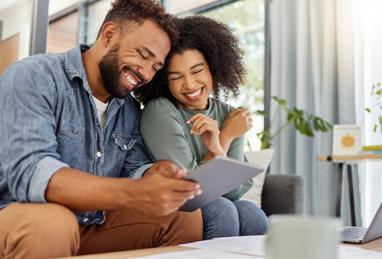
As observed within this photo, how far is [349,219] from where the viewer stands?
272cm

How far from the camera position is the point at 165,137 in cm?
144

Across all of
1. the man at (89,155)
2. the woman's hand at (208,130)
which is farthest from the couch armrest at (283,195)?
the man at (89,155)

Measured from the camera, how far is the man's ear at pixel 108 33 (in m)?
1.36

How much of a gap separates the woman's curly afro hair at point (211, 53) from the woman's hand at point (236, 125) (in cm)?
18

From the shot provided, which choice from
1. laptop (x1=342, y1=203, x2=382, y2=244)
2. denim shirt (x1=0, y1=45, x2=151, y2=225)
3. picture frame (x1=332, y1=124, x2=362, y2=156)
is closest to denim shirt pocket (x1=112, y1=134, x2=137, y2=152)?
denim shirt (x1=0, y1=45, x2=151, y2=225)

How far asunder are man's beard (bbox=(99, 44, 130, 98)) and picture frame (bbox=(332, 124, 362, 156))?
153cm

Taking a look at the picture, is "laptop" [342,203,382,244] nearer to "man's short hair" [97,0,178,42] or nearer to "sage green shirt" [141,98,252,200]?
"sage green shirt" [141,98,252,200]

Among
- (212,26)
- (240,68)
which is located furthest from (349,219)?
(212,26)

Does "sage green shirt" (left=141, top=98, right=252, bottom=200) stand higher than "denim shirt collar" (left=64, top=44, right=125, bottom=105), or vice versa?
"denim shirt collar" (left=64, top=44, right=125, bottom=105)

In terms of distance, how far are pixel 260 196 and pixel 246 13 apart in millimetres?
2092

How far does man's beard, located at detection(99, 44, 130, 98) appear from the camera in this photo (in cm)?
132

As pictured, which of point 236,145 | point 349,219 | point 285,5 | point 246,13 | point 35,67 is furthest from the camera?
point 246,13

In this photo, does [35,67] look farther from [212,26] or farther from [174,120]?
[212,26]

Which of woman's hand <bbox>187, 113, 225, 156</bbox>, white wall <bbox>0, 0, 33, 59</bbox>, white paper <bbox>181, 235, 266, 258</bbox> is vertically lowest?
white paper <bbox>181, 235, 266, 258</bbox>
